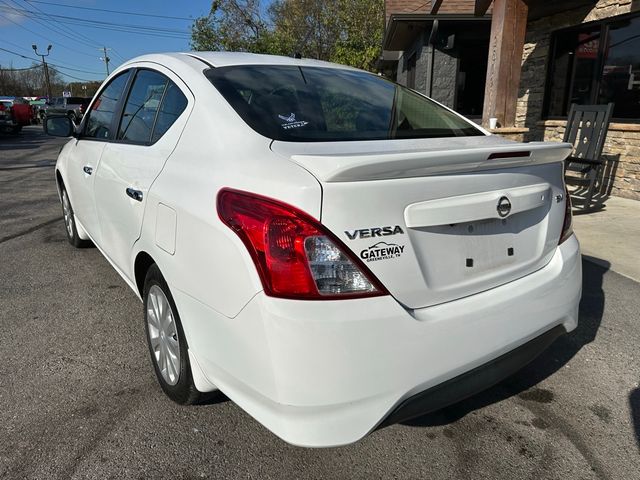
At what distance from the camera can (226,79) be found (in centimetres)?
237

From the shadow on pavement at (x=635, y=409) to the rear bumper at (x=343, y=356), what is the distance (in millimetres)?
938

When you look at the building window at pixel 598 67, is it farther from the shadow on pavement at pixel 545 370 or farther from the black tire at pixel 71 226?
the black tire at pixel 71 226

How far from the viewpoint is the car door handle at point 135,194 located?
7.98 feet

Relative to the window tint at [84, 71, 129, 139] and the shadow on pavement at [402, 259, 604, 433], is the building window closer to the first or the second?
the shadow on pavement at [402, 259, 604, 433]

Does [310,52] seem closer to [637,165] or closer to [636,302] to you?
[637,165]

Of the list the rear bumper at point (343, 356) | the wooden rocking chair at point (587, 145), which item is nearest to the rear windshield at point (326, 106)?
the rear bumper at point (343, 356)

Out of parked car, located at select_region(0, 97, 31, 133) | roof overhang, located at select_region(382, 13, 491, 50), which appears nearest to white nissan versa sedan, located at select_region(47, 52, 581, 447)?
roof overhang, located at select_region(382, 13, 491, 50)

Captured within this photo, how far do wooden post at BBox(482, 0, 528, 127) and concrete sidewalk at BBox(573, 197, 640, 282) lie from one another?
1923 millimetres

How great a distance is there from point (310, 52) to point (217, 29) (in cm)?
586

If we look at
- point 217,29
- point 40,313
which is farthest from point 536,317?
point 217,29

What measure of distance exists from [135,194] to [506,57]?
632 centimetres

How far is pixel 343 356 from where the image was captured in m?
1.59

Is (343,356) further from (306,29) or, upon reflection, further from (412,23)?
(306,29)

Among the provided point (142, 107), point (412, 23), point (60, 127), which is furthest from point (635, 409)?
point (412, 23)
